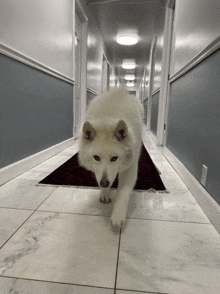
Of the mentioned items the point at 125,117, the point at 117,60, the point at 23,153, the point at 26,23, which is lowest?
the point at 23,153

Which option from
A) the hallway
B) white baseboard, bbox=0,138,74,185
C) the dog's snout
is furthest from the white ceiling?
the dog's snout

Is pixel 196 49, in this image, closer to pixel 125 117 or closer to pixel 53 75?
pixel 125 117

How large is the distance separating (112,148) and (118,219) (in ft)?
1.67

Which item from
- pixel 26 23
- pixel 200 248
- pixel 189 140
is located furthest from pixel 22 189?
pixel 26 23

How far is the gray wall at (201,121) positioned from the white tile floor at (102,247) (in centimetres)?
37

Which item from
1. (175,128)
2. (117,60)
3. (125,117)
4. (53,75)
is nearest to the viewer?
(125,117)

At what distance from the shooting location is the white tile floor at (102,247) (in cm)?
92

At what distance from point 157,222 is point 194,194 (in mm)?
655

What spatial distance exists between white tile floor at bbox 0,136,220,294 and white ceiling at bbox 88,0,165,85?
583 centimetres

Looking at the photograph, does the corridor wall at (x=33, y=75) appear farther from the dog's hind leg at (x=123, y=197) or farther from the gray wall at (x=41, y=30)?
the dog's hind leg at (x=123, y=197)

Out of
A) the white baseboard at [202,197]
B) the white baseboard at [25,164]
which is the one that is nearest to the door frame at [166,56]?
the white baseboard at [202,197]

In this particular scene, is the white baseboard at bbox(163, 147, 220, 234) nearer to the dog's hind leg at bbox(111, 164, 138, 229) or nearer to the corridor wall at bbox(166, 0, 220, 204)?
the corridor wall at bbox(166, 0, 220, 204)

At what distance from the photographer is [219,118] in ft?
4.69

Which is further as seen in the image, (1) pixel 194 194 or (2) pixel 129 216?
(1) pixel 194 194
